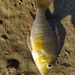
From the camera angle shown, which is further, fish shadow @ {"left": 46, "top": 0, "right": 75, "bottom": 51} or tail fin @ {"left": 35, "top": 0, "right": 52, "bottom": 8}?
fish shadow @ {"left": 46, "top": 0, "right": 75, "bottom": 51}

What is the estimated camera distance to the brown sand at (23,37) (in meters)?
3.61

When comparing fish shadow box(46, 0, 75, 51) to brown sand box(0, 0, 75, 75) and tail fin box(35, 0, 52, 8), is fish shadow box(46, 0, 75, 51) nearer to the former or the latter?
brown sand box(0, 0, 75, 75)

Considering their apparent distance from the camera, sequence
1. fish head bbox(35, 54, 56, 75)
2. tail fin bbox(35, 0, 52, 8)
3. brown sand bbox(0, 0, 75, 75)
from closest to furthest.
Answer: tail fin bbox(35, 0, 52, 8) → fish head bbox(35, 54, 56, 75) → brown sand bbox(0, 0, 75, 75)

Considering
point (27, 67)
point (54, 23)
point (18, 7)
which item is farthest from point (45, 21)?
point (27, 67)

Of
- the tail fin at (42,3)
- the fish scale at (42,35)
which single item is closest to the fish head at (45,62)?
the fish scale at (42,35)

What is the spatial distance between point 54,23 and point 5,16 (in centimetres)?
72

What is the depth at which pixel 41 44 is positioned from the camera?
11.0 ft

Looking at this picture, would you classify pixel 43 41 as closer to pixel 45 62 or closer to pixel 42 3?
pixel 45 62

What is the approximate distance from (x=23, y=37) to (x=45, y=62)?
1.73 ft

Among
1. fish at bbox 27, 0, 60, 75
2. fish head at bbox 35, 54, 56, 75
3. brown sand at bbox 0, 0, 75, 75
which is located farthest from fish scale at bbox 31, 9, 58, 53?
brown sand at bbox 0, 0, 75, 75

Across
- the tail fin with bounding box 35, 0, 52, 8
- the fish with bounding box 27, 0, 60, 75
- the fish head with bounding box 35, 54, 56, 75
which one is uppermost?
the tail fin with bounding box 35, 0, 52, 8

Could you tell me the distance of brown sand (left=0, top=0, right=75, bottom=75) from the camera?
3607 mm

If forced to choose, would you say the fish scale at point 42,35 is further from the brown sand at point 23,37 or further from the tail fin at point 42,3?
the brown sand at point 23,37

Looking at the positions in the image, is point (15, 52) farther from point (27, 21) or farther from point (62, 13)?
point (62, 13)
